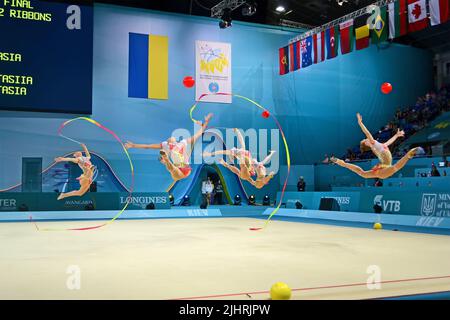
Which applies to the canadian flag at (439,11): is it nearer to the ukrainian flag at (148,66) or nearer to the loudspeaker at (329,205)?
the loudspeaker at (329,205)

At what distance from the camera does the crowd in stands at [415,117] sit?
77.7ft

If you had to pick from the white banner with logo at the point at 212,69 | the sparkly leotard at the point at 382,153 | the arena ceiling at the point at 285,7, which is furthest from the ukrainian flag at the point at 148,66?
the sparkly leotard at the point at 382,153

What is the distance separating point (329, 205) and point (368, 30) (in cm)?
635

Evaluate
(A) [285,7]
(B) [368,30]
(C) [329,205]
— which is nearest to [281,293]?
(C) [329,205]

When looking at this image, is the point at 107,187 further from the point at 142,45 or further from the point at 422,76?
the point at 422,76

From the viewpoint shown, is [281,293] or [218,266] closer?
[281,293]

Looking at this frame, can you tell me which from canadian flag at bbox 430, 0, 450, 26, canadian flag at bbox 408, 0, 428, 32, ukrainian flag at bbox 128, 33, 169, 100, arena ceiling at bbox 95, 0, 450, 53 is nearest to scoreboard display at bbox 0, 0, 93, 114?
ukrainian flag at bbox 128, 33, 169, 100

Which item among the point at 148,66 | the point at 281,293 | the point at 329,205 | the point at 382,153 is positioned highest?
the point at 148,66

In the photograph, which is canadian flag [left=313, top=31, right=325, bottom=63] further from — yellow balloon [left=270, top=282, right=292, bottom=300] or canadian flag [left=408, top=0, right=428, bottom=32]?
yellow balloon [left=270, top=282, right=292, bottom=300]

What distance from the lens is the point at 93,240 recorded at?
9.01 meters

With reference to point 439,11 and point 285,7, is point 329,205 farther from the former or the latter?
point 285,7

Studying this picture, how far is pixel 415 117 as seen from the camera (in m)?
24.8

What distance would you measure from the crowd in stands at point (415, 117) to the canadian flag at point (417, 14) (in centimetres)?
911
